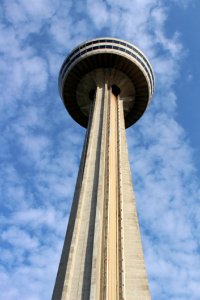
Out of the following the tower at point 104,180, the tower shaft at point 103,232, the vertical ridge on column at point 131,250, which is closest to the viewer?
the tower shaft at point 103,232

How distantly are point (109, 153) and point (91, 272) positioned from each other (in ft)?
49.2

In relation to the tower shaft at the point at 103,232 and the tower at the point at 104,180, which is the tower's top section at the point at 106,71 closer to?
the tower at the point at 104,180

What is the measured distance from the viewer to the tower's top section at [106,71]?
51219 mm

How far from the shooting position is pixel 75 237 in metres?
30.2

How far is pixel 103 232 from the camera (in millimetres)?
31188

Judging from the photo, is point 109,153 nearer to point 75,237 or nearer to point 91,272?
point 75,237

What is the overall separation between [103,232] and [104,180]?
631cm

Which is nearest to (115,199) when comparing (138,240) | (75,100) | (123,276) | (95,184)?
(95,184)

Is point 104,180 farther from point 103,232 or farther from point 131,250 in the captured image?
point 131,250

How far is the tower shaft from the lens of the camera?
27297 mm

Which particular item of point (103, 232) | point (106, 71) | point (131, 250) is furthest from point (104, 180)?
point (106, 71)

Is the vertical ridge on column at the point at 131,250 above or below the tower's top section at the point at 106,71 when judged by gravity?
below

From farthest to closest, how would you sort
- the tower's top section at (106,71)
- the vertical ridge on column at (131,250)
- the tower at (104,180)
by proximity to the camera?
the tower's top section at (106,71) → the vertical ridge on column at (131,250) → the tower at (104,180)

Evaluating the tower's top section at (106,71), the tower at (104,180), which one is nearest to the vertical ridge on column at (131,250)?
the tower at (104,180)
